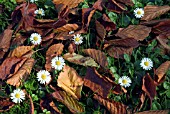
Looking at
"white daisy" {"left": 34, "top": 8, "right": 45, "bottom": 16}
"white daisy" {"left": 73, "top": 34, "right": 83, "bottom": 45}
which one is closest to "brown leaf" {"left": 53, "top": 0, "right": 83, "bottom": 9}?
"white daisy" {"left": 34, "top": 8, "right": 45, "bottom": 16}

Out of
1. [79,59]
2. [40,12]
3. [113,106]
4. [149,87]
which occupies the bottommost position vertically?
[113,106]

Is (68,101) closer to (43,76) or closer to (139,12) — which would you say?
(43,76)

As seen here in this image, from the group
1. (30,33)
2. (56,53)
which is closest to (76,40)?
(56,53)

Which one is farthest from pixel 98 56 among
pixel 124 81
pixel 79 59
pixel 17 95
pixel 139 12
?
pixel 17 95

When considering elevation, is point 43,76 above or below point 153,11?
below

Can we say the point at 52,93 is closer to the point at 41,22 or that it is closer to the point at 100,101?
the point at 100,101

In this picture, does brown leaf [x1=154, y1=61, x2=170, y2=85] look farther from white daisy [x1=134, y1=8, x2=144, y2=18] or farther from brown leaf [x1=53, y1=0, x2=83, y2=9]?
brown leaf [x1=53, y1=0, x2=83, y2=9]
